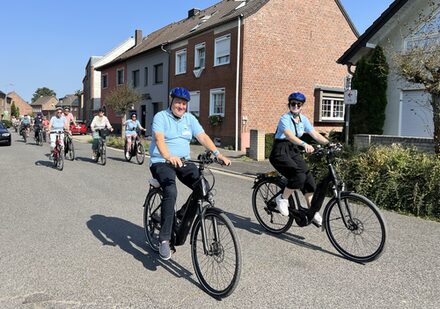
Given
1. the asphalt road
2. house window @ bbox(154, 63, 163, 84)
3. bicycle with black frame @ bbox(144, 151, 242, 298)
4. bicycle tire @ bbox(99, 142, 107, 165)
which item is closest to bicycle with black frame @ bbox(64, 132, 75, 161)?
bicycle tire @ bbox(99, 142, 107, 165)

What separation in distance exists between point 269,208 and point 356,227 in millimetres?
1308

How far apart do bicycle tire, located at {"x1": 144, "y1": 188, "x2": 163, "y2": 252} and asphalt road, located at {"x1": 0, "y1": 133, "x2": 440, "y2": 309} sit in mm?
144

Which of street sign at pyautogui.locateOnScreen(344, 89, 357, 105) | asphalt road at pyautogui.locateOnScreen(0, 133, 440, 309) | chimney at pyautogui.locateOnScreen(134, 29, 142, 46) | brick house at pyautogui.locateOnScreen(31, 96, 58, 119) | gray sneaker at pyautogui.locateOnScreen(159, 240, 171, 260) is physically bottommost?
asphalt road at pyautogui.locateOnScreen(0, 133, 440, 309)

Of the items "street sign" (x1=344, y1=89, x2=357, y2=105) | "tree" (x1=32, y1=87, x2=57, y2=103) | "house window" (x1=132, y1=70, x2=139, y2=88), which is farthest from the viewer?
"tree" (x1=32, y1=87, x2=57, y2=103)

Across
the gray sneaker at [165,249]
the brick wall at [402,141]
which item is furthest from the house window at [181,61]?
the gray sneaker at [165,249]

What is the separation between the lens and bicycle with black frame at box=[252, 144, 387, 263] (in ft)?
14.5

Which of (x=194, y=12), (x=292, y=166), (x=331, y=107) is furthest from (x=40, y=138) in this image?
(x=292, y=166)

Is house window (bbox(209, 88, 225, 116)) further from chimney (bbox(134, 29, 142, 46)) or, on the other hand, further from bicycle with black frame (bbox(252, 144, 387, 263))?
chimney (bbox(134, 29, 142, 46))

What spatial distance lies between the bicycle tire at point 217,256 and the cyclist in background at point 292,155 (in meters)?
1.68

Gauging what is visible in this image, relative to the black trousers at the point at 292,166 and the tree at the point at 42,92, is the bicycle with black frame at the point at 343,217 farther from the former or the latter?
the tree at the point at 42,92

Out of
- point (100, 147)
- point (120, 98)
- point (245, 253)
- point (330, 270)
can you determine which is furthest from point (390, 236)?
point (120, 98)

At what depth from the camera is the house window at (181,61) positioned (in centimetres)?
2625

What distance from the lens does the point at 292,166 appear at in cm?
516

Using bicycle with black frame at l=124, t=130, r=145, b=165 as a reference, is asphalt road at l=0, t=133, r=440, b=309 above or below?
below
